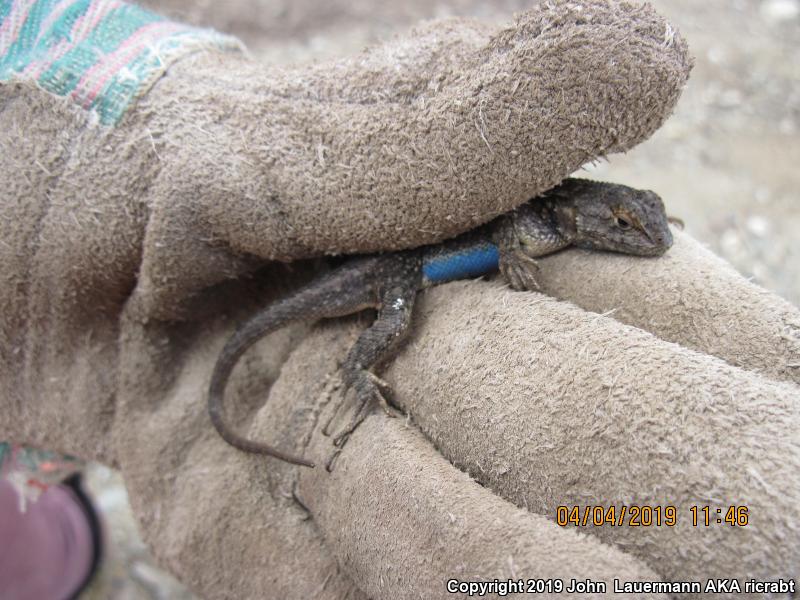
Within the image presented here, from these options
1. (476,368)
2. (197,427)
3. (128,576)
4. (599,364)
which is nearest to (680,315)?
(599,364)

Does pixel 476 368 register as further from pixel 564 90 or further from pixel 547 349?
pixel 564 90

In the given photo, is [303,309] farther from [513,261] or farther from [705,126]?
[705,126]

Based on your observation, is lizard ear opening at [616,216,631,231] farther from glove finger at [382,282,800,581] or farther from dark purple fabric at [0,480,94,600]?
dark purple fabric at [0,480,94,600]

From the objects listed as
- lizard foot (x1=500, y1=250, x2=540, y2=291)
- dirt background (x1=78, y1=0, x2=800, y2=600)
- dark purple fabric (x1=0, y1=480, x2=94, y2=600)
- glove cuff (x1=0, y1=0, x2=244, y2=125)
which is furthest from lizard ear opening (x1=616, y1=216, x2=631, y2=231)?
dark purple fabric (x1=0, y1=480, x2=94, y2=600)

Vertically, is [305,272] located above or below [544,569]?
above
